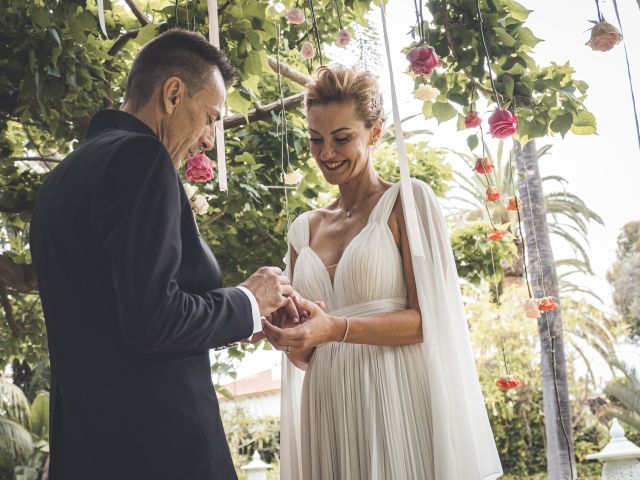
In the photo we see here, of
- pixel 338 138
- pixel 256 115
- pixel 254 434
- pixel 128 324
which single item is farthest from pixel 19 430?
pixel 128 324

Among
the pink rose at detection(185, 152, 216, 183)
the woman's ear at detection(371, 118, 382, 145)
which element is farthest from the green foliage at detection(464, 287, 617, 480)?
the woman's ear at detection(371, 118, 382, 145)

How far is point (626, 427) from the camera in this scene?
63.7ft

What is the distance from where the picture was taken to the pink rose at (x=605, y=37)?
2.40 meters

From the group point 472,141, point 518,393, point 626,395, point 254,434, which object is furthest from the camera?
point 254,434

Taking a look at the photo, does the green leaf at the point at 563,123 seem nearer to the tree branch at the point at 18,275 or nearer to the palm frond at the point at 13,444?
the tree branch at the point at 18,275

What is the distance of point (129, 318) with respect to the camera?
66.6 inches

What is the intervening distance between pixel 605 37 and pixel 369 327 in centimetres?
118

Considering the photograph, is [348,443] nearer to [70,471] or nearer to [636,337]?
[70,471]

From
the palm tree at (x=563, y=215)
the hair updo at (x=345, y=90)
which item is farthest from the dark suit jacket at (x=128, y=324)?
the palm tree at (x=563, y=215)

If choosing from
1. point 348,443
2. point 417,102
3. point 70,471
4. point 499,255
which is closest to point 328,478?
point 348,443

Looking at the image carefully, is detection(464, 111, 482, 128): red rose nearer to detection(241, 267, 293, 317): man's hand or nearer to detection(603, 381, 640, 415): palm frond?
→ detection(241, 267, 293, 317): man's hand

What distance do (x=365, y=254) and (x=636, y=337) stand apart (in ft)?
113

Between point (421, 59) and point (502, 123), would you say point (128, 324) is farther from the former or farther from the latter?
point (502, 123)

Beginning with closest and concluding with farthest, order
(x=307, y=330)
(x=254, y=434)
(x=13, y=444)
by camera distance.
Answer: (x=307, y=330)
(x=13, y=444)
(x=254, y=434)
